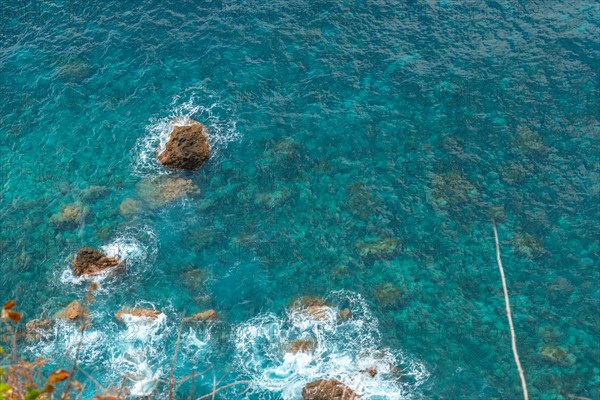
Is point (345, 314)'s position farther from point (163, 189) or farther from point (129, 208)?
point (129, 208)

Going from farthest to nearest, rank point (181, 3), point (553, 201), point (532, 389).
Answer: point (181, 3) < point (553, 201) < point (532, 389)

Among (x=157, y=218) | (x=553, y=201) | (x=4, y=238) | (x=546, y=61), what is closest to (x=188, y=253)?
(x=157, y=218)

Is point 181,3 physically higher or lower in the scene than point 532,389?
higher

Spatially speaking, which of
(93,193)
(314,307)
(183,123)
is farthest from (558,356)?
(93,193)

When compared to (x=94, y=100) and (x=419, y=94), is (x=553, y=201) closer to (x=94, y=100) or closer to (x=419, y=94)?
(x=419, y=94)

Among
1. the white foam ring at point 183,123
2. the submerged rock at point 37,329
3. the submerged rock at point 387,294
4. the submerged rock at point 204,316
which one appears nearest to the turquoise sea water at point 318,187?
the submerged rock at point 387,294

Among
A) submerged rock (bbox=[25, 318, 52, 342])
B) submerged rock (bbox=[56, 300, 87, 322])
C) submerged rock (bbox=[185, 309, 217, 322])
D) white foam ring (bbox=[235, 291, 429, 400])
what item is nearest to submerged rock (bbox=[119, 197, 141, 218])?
submerged rock (bbox=[56, 300, 87, 322])
